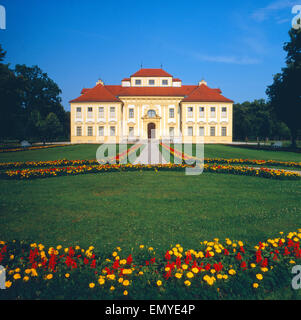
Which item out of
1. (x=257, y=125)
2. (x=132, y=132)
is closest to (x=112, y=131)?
(x=132, y=132)

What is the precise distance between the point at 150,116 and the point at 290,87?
2400cm

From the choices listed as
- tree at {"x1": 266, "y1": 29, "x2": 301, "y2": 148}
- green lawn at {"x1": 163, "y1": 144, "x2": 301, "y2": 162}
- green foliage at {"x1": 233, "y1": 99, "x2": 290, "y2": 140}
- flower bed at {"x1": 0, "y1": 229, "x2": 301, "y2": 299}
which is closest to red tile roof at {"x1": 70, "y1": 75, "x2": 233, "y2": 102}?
tree at {"x1": 266, "y1": 29, "x2": 301, "y2": 148}

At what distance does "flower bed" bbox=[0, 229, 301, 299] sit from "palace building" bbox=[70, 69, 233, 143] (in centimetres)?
3996

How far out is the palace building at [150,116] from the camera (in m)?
42.9

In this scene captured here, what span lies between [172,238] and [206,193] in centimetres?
358

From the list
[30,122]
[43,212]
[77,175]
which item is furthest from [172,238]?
[30,122]

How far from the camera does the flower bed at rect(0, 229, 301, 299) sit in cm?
294

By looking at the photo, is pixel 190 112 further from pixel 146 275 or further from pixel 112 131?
pixel 146 275

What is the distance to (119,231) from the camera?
468cm

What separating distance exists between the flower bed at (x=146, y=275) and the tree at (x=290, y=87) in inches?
1109

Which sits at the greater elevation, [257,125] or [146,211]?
[257,125]

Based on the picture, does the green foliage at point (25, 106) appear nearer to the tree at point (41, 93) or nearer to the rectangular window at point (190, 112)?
the tree at point (41, 93)

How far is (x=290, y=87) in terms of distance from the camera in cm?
2620

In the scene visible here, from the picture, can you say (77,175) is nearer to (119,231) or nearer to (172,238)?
(119,231)
